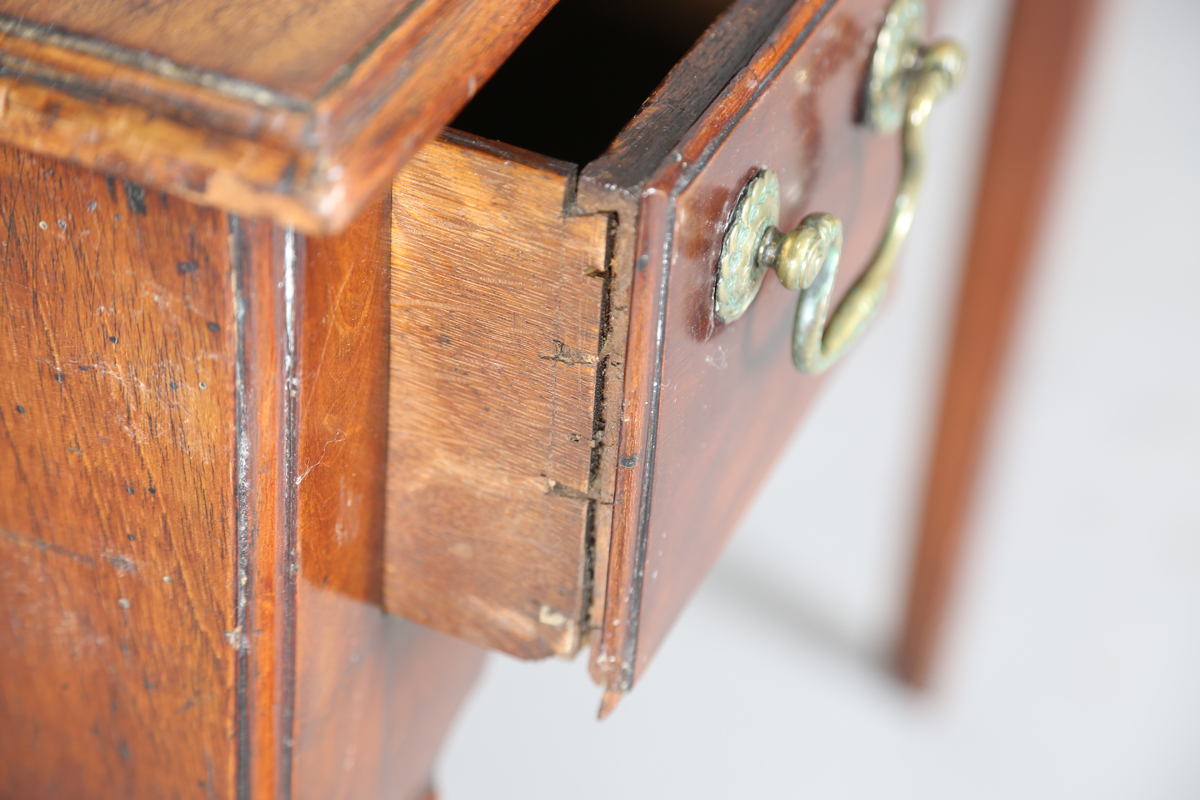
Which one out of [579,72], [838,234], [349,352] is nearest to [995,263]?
[579,72]

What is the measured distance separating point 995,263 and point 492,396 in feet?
2.33

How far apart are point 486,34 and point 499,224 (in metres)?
0.06

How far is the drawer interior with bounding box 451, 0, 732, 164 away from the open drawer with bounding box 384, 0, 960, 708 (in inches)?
4.7

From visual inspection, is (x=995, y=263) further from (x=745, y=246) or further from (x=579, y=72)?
(x=745, y=246)

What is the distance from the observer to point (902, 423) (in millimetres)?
1576

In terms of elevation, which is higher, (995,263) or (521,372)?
(521,372)

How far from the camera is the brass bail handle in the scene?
44 cm

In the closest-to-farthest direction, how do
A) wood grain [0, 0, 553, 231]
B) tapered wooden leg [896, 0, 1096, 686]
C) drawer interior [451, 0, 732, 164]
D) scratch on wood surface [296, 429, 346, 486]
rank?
wood grain [0, 0, 553, 231] < scratch on wood surface [296, 429, 346, 486] < drawer interior [451, 0, 732, 164] < tapered wooden leg [896, 0, 1096, 686]

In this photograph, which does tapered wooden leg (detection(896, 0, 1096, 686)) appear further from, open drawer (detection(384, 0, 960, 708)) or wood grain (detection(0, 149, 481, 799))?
wood grain (detection(0, 149, 481, 799))

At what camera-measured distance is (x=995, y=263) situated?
3.46 feet

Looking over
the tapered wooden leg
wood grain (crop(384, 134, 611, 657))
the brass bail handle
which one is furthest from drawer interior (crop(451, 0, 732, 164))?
the tapered wooden leg

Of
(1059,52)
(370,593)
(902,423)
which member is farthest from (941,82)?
(902,423)

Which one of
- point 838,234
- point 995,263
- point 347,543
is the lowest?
point 995,263

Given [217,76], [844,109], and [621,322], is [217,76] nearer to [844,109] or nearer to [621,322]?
[621,322]
